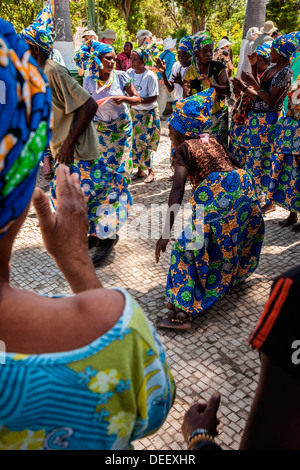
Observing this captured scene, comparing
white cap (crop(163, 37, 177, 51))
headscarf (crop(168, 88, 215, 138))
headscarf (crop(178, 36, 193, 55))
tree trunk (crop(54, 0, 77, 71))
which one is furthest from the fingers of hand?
white cap (crop(163, 37, 177, 51))

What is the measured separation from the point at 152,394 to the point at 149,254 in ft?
11.3

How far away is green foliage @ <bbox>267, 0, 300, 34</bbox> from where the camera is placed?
19.8 m

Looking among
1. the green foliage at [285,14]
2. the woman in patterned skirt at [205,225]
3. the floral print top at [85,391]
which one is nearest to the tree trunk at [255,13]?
the woman in patterned skirt at [205,225]

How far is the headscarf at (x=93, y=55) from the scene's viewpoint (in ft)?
14.6

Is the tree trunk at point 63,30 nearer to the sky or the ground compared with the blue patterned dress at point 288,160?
nearer to the sky

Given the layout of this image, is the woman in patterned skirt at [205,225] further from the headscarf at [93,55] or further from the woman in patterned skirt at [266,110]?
the headscarf at [93,55]

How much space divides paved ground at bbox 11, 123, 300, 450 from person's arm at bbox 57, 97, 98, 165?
1.21 m

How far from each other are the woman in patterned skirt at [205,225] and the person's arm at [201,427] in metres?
1.74

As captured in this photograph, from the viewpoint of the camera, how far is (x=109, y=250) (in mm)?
4277

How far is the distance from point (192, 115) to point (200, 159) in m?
0.34

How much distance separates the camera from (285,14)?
19.9m

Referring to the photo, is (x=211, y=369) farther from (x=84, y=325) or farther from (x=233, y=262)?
(x=84, y=325)

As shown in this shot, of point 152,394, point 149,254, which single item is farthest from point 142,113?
point 152,394

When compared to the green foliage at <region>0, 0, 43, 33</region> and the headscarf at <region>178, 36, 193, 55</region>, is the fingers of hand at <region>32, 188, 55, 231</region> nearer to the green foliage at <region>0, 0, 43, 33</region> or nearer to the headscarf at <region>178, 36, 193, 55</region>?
the headscarf at <region>178, 36, 193, 55</region>
